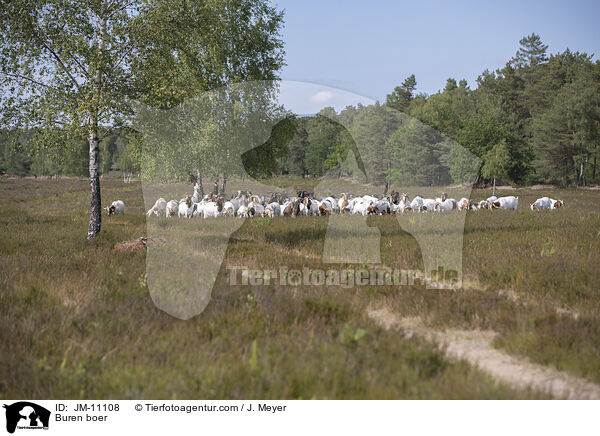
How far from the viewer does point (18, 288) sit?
689cm

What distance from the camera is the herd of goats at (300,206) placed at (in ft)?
72.4

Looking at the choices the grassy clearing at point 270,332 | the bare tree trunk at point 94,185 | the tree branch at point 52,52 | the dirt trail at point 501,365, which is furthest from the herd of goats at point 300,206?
the dirt trail at point 501,365

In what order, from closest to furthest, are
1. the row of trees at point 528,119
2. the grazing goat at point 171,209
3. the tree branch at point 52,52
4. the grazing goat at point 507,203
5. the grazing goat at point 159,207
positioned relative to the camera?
the tree branch at point 52,52, the grazing goat at point 171,209, the grazing goat at point 159,207, the grazing goat at point 507,203, the row of trees at point 528,119

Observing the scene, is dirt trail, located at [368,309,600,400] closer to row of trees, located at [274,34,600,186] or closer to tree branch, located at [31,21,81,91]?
tree branch, located at [31,21,81,91]

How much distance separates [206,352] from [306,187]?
30116 millimetres

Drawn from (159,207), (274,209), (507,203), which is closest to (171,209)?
(159,207)

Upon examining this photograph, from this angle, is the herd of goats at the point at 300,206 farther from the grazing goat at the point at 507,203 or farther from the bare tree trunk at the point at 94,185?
the bare tree trunk at the point at 94,185

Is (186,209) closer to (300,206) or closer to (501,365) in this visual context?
(300,206)

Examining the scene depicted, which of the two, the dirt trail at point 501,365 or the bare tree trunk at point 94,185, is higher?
the bare tree trunk at point 94,185

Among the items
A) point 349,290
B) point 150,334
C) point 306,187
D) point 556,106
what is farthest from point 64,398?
point 556,106

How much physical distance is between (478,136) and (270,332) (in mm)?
62839

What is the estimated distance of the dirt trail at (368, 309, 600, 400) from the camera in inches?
161
